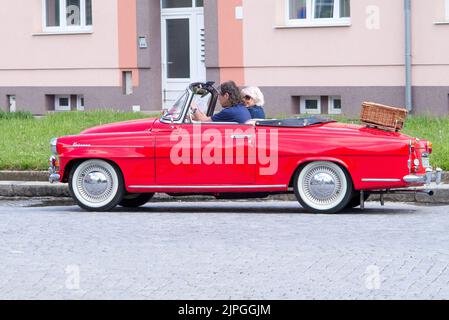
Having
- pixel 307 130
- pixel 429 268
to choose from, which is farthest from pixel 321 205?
pixel 429 268

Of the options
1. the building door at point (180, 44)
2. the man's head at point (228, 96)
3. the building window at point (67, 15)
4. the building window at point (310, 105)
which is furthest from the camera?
the building window at point (67, 15)

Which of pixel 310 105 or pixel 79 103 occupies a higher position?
pixel 79 103

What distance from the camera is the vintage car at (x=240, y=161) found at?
13656 millimetres

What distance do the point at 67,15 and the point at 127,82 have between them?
2155 mm

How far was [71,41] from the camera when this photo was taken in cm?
2798

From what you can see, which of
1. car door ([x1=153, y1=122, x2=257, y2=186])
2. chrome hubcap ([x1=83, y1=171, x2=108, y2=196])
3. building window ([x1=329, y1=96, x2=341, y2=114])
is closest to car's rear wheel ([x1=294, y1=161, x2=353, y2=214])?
car door ([x1=153, y1=122, x2=257, y2=186])

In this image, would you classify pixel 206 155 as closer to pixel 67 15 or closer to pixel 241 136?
pixel 241 136

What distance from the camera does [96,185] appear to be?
14359 millimetres

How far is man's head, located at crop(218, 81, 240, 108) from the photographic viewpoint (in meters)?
14.6

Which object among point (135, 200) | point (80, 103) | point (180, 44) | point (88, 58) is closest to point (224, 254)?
point (135, 200)

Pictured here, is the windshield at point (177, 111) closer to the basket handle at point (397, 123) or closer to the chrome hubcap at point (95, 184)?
the chrome hubcap at point (95, 184)

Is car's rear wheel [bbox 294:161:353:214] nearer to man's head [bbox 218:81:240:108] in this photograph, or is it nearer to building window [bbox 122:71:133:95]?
man's head [bbox 218:81:240:108]

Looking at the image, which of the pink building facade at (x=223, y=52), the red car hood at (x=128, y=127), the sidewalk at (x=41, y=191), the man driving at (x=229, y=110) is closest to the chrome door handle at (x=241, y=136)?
the man driving at (x=229, y=110)

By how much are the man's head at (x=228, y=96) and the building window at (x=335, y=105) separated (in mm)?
11446
